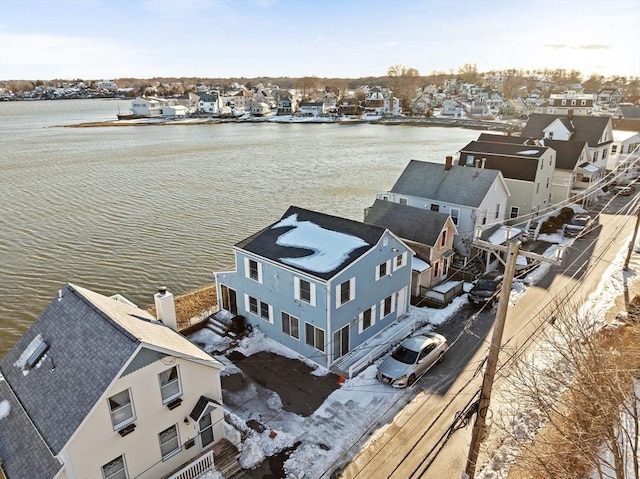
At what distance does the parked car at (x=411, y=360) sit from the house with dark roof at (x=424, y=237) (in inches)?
252

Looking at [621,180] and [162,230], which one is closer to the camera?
[162,230]

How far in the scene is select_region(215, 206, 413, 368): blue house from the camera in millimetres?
19234

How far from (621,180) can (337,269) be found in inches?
1971

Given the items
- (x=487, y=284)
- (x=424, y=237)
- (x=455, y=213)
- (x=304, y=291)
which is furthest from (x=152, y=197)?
(x=487, y=284)

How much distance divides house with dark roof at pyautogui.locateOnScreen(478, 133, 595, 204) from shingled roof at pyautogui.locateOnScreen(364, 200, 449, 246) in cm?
2110

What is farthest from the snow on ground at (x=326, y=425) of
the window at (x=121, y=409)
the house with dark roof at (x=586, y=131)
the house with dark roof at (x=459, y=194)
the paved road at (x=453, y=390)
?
the house with dark roof at (x=586, y=131)

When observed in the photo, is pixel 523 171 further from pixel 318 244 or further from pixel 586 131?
pixel 318 244

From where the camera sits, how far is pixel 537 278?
91.0ft

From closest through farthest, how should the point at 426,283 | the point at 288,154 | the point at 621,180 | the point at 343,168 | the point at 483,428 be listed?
the point at 483,428
the point at 426,283
the point at 621,180
the point at 343,168
the point at 288,154

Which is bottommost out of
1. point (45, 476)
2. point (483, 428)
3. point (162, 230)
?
point (162, 230)

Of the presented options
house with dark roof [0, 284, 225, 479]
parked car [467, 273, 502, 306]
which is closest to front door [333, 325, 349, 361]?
house with dark roof [0, 284, 225, 479]

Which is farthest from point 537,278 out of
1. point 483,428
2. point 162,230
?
point 162,230

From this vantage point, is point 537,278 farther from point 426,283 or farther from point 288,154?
point 288,154

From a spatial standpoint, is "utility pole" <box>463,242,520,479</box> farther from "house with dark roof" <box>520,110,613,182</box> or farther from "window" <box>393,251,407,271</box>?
"house with dark roof" <box>520,110,613,182</box>
